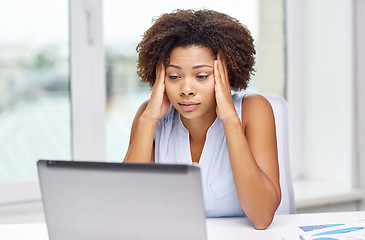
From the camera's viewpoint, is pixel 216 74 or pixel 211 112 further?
pixel 211 112

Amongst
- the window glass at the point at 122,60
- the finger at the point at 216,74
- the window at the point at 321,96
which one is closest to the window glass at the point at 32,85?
the window glass at the point at 122,60

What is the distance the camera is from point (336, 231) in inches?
45.3

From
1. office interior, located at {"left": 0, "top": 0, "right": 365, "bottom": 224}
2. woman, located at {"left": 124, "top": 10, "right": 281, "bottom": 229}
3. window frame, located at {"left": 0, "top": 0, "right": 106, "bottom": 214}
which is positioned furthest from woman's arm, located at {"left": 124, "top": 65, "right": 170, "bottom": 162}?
window frame, located at {"left": 0, "top": 0, "right": 106, "bottom": 214}

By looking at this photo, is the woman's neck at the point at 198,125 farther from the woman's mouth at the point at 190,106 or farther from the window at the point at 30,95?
the window at the point at 30,95

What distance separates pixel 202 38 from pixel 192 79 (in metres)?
0.13

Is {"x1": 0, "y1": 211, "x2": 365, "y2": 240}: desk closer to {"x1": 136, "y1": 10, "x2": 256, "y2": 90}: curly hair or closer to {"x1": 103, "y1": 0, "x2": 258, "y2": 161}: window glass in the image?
{"x1": 136, "y1": 10, "x2": 256, "y2": 90}: curly hair

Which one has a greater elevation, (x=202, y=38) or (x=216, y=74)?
(x=202, y=38)

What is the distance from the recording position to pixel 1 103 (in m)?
2.27

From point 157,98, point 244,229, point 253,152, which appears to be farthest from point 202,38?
point 244,229

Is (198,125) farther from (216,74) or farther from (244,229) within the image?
(244,229)

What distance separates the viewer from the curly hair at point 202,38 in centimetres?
142

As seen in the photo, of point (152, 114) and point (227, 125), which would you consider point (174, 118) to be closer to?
point (152, 114)

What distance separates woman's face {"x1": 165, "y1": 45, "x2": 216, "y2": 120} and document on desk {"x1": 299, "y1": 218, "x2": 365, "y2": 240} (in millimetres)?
465

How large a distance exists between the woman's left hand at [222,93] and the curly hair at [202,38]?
1.3 inches
